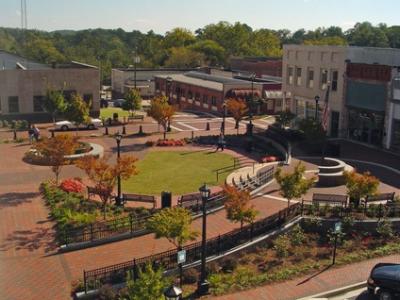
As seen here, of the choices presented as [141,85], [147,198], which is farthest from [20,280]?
[141,85]

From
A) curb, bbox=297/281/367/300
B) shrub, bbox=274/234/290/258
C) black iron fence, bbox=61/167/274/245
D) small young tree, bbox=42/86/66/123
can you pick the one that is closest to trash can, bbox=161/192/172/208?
black iron fence, bbox=61/167/274/245

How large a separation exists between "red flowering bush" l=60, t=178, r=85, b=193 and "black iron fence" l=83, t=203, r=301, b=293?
11187 millimetres

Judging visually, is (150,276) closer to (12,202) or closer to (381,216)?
(381,216)

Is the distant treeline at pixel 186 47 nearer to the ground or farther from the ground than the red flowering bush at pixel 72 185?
farther from the ground

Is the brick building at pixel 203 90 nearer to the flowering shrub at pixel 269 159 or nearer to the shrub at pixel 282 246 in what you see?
the flowering shrub at pixel 269 159

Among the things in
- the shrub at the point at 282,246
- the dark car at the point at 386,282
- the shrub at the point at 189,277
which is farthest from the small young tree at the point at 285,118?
the shrub at the point at 189,277

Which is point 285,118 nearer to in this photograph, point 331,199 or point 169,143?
point 169,143

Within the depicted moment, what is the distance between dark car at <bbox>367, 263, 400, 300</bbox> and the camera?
752 inches

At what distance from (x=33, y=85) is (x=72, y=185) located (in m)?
29.2

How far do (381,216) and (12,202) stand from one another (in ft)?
63.4

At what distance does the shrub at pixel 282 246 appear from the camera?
22.9 m

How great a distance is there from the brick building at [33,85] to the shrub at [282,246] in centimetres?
3659

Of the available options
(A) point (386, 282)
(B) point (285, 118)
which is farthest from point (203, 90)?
(A) point (386, 282)

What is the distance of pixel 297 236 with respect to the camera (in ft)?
79.7
